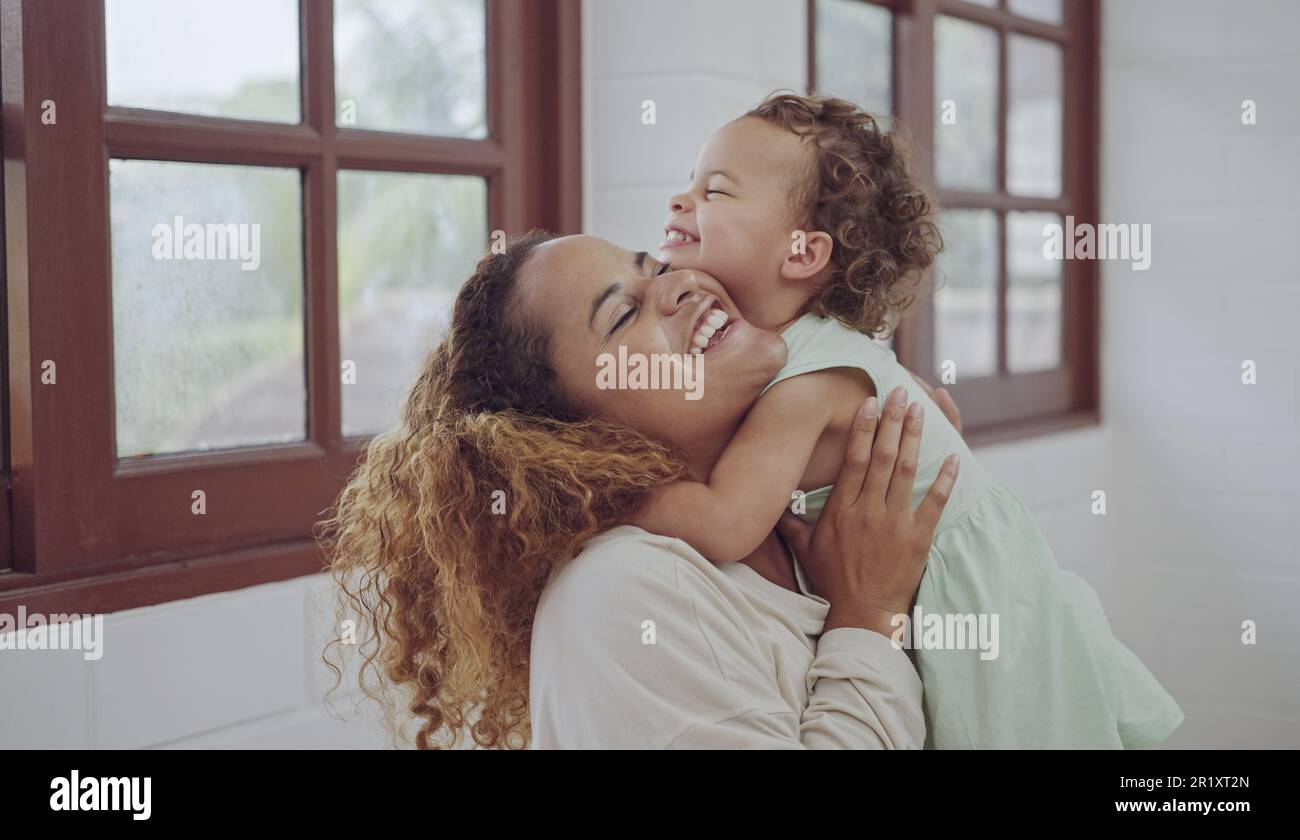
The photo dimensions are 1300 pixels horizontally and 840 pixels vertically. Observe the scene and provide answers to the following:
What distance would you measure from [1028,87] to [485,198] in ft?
5.66

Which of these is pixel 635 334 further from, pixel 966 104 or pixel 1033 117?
pixel 1033 117

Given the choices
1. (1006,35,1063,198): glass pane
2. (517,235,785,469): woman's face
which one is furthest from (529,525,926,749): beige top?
(1006,35,1063,198): glass pane

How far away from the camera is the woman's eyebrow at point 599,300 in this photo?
118cm

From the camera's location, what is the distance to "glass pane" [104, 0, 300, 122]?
66.3 inches

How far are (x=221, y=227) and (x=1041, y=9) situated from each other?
2.31 metres

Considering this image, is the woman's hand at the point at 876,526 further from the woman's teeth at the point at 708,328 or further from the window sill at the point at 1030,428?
the window sill at the point at 1030,428

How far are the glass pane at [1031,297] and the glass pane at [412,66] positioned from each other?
62.2 inches

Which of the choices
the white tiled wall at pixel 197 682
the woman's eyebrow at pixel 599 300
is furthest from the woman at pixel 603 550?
the white tiled wall at pixel 197 682

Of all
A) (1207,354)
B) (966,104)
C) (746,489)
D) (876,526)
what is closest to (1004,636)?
(876,526)

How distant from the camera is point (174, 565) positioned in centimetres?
167

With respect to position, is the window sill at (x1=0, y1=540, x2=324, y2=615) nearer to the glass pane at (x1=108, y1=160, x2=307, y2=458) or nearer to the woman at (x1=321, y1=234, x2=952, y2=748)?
the glass pane at (x1=108, y1=160, x2=307, y2=458)

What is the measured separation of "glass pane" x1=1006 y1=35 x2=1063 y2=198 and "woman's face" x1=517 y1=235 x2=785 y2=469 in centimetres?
216

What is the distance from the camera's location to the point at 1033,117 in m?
3.27
